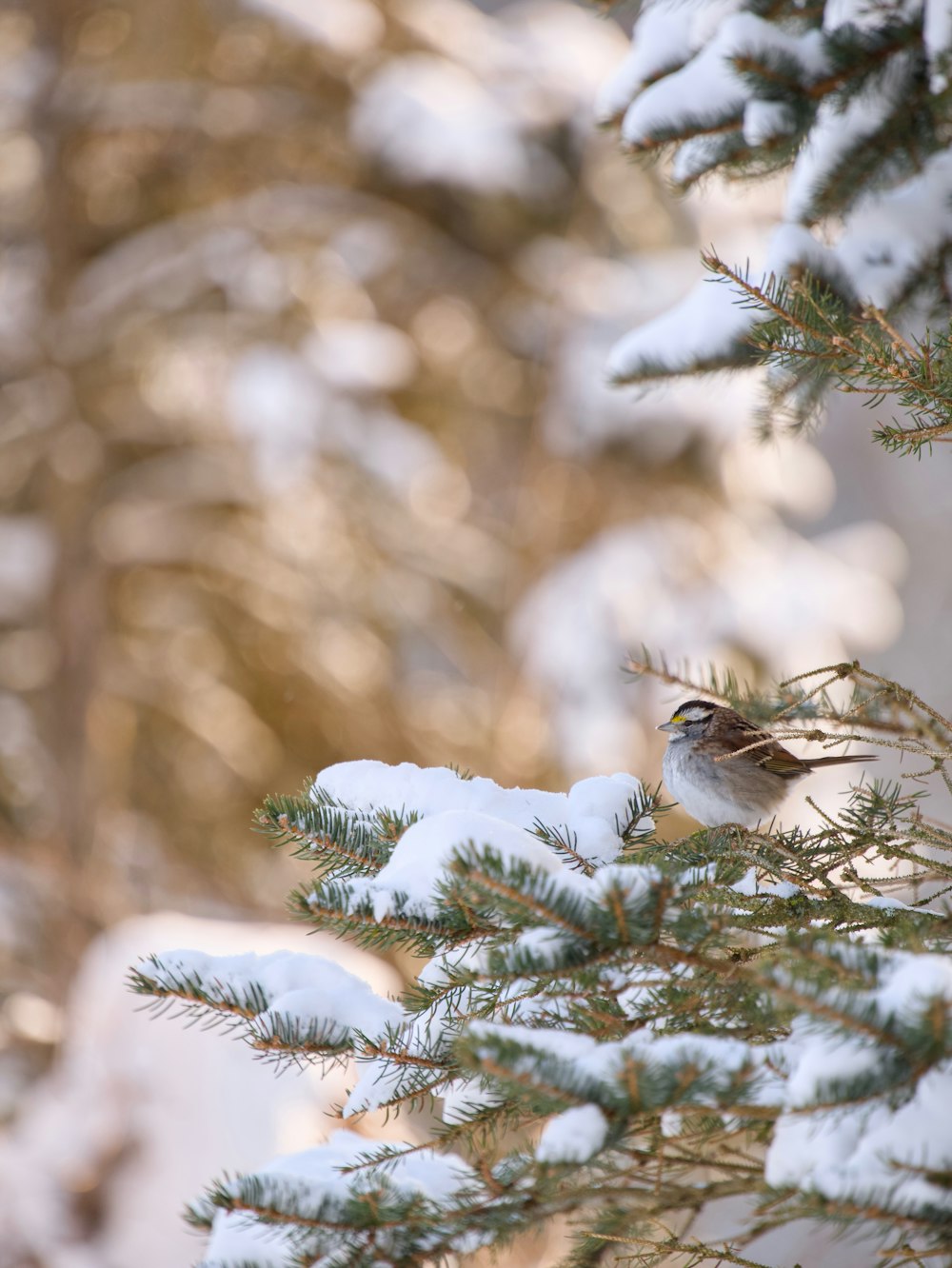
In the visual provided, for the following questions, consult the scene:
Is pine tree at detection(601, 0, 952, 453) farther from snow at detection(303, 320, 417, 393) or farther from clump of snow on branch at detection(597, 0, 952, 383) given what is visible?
snow at detection(303, 320, 417, 393)

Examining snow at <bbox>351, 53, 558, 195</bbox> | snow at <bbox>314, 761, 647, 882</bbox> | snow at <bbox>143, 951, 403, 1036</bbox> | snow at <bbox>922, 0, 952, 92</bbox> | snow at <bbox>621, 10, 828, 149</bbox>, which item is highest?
snow at <bbox>351, 53, 558, 195</bbox>

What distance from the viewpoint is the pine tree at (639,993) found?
3.72 feet

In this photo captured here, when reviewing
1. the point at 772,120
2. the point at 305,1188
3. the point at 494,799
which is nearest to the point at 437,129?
the point at 772,120

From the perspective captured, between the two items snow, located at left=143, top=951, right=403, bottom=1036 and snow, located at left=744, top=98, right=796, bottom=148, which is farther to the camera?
snow, located at left=744, top=98, right=796, bottom=148

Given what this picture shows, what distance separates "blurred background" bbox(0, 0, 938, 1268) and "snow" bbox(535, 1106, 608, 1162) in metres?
4.97

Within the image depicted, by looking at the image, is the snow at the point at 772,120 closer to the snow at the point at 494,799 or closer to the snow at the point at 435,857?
the snow at the point at 494,799

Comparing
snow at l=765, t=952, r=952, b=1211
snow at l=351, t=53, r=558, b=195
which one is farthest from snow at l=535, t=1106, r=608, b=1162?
snow at l=351, t=53, r=558, b=195

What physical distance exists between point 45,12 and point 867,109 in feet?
18.5

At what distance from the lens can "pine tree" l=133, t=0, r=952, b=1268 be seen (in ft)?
3.72

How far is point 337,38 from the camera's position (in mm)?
6832

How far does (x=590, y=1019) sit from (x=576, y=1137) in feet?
1.17

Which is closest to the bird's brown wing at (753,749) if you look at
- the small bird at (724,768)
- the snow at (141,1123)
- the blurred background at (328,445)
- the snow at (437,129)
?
the small bird at (724,768)

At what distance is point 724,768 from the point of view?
257cm

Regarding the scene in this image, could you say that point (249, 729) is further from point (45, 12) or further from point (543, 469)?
point (45, 12)
